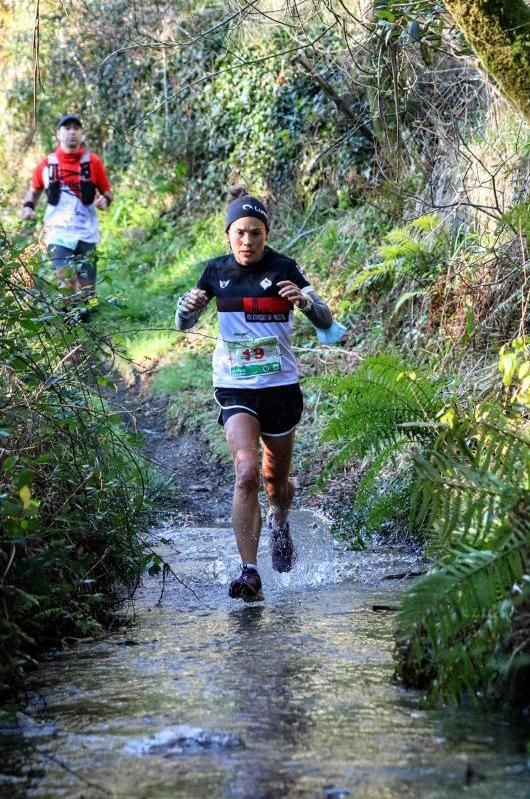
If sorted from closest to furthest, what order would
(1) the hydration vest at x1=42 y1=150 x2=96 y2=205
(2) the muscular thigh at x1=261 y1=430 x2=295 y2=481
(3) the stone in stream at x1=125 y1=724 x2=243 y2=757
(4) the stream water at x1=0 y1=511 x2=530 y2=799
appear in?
1. (4) the stream water at x1=0 y1=511 x2=530 y2=799
2. (3) the stone in stream at x1=125 y1=724 x2=243 y2=757
3. (2) the muscular thigh at x1=261 y1=430 x2=295 y2=481
4. (1) the hydration vest at x1=42 y1=150 x2=96 y2=205

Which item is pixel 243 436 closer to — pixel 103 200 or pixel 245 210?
pixel 245 210

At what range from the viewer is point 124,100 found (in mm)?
20625

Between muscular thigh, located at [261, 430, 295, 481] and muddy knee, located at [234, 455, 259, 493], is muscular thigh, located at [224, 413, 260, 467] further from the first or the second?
muscular thigh, located at [261, 430, 295, 481]

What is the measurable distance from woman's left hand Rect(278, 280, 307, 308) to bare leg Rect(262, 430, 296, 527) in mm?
841

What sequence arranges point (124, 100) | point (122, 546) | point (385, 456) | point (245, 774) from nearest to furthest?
point (245, 774) → point (122, 546) → point (385, 456) → point (124, 100)

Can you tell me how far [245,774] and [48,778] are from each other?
23.9 inches

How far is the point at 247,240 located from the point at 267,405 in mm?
983

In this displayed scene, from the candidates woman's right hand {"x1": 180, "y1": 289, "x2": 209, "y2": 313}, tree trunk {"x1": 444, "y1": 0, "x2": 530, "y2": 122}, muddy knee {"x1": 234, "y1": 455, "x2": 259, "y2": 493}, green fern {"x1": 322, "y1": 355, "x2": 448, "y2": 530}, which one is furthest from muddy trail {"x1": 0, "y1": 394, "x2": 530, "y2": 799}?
tree trunk {"x1": 444, "y1": 0, "x2": 530, "y2": 122}

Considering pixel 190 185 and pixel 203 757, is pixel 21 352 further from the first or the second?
pixel 190 185

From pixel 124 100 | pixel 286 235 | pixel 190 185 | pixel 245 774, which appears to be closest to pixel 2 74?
pixel 124 100

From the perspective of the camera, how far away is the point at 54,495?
217 inches

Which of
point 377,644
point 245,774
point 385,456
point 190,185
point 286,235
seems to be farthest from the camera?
point 190,185

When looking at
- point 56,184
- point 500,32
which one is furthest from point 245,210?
point 56,184

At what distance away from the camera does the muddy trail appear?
3529mm
